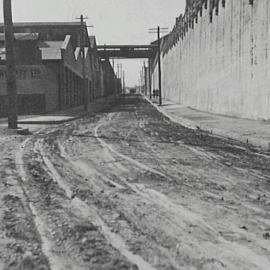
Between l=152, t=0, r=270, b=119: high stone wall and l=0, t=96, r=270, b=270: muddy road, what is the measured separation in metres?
8.81

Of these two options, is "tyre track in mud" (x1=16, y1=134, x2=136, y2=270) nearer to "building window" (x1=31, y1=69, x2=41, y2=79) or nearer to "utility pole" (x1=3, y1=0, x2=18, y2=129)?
"utility pole" (x1=3, y1=0, x2=18, y2=129)

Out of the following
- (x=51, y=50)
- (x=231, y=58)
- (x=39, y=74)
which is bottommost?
(x=39, y=74)

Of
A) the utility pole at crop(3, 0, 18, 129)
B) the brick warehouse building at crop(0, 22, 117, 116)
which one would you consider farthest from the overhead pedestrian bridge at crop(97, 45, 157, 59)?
the utility pole at crop(3, 0, 18, 129)

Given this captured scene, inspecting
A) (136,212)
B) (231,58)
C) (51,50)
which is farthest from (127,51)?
(136,212)

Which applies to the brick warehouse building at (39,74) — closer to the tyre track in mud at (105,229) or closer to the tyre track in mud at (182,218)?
the tyre track in mud at (182,218)

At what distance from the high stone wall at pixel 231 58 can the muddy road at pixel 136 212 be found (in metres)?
8.81

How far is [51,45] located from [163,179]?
3712 centimetres

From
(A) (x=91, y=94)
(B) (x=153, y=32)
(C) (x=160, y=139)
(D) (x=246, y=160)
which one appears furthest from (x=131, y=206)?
(A) (x=91, y=94)

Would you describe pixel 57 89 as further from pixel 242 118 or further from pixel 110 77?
pixel 110 77

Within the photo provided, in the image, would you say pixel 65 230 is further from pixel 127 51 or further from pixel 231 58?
pixel 127 51

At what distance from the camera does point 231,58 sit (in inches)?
850

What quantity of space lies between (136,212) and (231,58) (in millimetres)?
18186

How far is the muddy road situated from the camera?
135 inches

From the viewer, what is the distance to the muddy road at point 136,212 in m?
3.44
